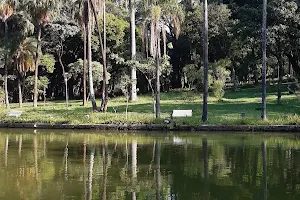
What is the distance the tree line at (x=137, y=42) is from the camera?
91.6 feet

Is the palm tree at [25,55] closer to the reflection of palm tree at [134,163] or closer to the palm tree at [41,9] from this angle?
the palm tree at [41,9]

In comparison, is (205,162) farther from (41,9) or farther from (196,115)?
(41,9)

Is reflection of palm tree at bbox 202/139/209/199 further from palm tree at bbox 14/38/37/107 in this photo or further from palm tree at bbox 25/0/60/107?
palm tree at bbox 14/38/37/107

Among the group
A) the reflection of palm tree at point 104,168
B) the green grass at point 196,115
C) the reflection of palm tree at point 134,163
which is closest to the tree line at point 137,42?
the green grass at point 196,115

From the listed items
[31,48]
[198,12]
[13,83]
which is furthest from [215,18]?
[13,83]

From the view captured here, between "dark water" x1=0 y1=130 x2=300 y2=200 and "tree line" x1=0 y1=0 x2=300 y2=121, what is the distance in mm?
6235

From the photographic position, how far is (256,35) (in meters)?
31.4

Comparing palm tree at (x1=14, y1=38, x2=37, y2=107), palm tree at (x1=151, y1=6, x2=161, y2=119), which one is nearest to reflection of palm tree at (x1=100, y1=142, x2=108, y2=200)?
palm tree at (x1=151, y1=6, x2=161, y2=119)

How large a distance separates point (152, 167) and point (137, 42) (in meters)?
36.5

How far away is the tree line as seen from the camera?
27.9 m

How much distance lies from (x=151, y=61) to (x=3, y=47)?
48.4 ft

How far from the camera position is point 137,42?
49.1m

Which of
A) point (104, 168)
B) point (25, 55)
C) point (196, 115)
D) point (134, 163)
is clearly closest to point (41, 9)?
point (25, 55)

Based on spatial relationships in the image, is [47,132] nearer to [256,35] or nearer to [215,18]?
[256,35]
